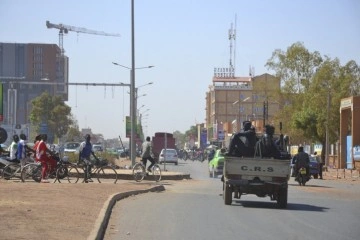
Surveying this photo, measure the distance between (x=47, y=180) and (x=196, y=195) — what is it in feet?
20.3

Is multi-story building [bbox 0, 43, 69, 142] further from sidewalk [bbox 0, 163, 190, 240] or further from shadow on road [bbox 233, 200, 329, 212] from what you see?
shadow on road [bbox 233, 200, 329, 212]

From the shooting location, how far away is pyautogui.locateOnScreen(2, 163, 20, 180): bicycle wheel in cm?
2600

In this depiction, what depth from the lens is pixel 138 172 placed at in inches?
1150

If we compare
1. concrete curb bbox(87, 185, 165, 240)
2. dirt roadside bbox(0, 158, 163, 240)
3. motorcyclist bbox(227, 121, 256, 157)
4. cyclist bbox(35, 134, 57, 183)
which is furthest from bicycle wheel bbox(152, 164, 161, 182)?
Answer: motorcyclist bbox(227, 121, 256, 157)

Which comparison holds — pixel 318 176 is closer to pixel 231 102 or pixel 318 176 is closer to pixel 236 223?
pixel 236 223

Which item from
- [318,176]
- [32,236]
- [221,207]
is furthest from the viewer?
[318,176]

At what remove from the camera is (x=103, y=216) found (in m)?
14.2

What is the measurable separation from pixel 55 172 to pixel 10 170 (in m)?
1.84

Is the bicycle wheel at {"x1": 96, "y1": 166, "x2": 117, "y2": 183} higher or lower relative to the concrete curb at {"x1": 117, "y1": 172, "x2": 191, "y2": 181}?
higher

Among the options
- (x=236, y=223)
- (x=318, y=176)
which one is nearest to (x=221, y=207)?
(x=236, y=223)

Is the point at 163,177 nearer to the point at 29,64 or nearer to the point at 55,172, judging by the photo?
the point at 55,172

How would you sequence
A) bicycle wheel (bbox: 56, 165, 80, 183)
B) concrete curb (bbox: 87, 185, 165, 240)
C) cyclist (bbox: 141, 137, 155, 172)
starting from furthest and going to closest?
cyclist (bbox: 141, 137, 155, 172) → bicycle wheel (bbox: 56, 165, 80, 183) → concrete curb (bbox: 87, 185, 165, 240)

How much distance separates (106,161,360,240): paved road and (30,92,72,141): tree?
67881mm

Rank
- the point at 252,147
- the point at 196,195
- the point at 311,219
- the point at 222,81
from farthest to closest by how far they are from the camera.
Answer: the point at 222,81 → the point at 196,195 → the point at 252,147 → the point at 311,219
